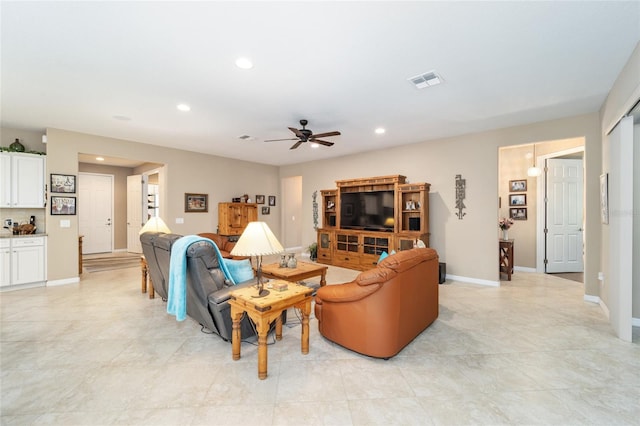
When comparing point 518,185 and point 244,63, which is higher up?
point 244,63

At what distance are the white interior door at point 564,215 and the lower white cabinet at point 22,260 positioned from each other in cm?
946

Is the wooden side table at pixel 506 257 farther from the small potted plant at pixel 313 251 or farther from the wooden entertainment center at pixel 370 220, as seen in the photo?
the small potted plant at pixel 313 251

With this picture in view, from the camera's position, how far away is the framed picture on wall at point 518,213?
593 centimetres

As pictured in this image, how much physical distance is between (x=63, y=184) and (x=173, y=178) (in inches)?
72.4

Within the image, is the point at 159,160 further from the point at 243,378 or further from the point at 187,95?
the point at 243,378

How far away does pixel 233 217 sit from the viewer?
6.95m

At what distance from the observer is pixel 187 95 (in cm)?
336

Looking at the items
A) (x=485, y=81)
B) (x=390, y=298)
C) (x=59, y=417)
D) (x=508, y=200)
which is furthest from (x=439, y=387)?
(x=508, y=200)

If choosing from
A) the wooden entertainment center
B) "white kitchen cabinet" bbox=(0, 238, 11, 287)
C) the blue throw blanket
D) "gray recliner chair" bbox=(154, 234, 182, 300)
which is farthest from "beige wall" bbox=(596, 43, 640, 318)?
"white kitchen cabinet" bbox=(0, 238, 11, 287)

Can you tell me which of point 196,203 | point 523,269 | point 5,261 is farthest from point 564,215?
point 5,261

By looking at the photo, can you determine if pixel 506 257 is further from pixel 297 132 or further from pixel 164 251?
pixel 164 251

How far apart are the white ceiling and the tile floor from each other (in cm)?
271

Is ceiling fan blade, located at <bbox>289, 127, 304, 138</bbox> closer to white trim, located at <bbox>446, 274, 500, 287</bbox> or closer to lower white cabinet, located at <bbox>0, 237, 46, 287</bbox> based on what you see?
white trim, located at <bbox>446, 274, 500, 287</bbox>

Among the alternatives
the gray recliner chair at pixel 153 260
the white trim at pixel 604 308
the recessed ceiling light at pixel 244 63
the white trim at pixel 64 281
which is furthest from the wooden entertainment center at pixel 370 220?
the white trim at pixel 64 281
